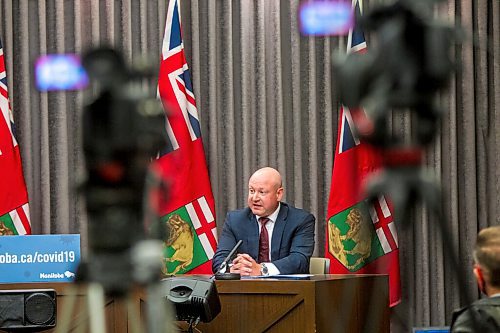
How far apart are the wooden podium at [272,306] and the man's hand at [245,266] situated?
439mm

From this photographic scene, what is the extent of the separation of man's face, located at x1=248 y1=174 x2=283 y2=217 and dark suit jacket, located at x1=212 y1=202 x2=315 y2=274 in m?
0.06

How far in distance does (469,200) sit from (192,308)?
325cm

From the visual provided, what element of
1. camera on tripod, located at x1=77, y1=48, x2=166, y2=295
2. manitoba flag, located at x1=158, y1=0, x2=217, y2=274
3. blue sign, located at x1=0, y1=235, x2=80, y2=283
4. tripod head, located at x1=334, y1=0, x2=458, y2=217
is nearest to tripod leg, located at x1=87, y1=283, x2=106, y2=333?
camera on tripod, located at x1=77, y1=48, x2=166, y2=295

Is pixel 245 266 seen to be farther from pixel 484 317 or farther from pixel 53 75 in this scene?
pixel 484 317

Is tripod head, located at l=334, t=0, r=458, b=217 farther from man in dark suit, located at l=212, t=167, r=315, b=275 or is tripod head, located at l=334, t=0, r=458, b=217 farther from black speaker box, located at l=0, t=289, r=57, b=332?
man in dark suit, located at l=212, t=167, r=315, b=275

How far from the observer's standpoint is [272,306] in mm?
4871

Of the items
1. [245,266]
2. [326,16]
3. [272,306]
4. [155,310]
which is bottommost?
[272,306]

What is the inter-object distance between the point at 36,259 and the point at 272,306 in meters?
1.38

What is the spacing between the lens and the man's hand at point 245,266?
545cm

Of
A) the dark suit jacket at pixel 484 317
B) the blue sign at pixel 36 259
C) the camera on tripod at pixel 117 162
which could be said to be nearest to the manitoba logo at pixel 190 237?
the blue sign at pixel 36 259

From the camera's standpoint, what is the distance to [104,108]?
1.05m

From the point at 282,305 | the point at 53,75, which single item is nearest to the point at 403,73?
the point at 282,305

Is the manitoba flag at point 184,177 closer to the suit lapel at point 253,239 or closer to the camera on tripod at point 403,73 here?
the suit lapel at point 253,239

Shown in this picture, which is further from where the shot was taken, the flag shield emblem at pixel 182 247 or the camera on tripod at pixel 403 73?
the flag shield emblem at pixel 182 247
